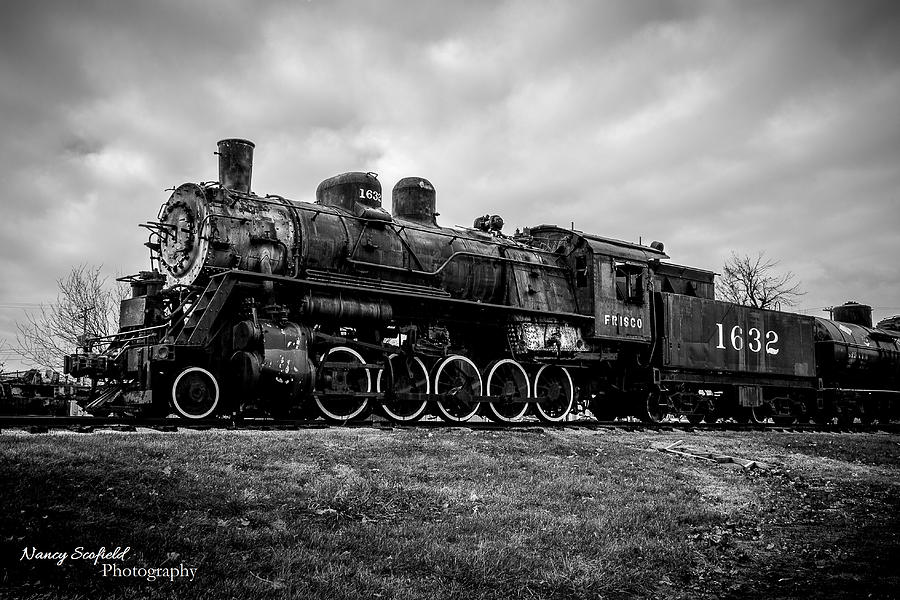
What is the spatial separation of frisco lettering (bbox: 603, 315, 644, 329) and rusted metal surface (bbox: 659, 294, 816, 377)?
2.19ft

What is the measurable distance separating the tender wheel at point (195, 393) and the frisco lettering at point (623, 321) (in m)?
7.85

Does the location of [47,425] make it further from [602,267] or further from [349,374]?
[602,267]

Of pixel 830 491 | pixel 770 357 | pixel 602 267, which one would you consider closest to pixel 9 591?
pixel 830 491

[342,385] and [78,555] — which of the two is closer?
[78,555]

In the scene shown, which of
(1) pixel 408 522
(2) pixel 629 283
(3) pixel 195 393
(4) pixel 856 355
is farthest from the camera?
(4) pixel 856 355

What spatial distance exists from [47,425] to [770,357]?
1564cm

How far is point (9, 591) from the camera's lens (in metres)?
3.85

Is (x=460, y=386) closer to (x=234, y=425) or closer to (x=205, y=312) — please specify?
(x=234, y=425)

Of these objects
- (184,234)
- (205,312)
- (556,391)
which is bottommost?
(556,391)

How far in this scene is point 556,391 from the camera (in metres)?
14.3

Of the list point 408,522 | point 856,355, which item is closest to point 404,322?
point 408,522

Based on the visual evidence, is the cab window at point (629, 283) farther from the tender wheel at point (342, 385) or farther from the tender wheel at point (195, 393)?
the tender wheel at point (195, 393)

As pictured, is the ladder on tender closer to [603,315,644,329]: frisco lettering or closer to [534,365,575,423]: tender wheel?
[534,365,575,423]: tender wheel

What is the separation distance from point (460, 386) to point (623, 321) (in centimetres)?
429
